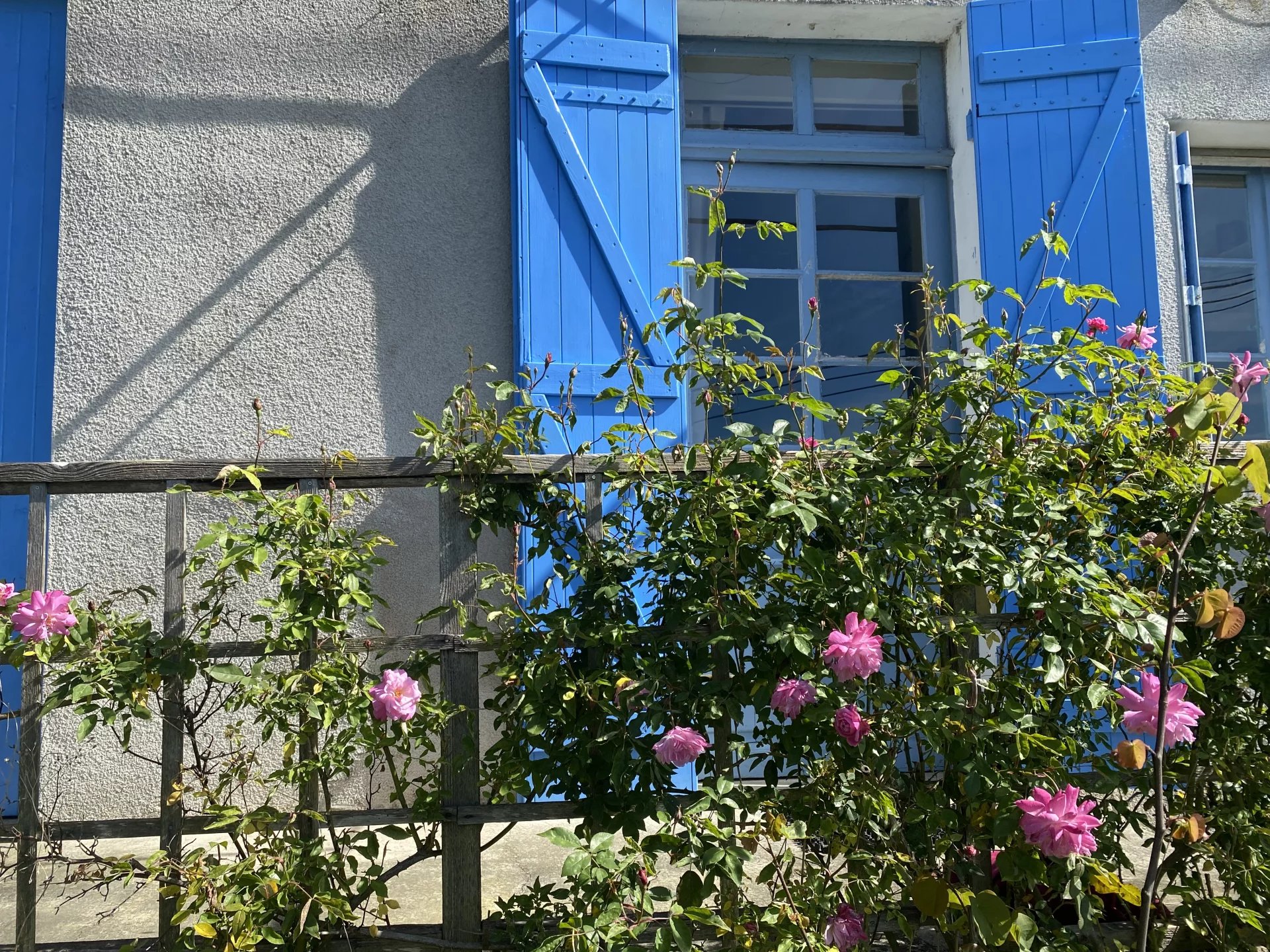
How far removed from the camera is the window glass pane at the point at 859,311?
171 inches

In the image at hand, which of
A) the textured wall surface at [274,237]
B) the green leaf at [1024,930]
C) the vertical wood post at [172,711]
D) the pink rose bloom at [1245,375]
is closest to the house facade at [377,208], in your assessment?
the textured wall surface at [274,237]

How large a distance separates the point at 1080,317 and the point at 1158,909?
2329 mm

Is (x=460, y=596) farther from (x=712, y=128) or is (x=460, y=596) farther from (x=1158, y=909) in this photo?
(x=712, y=128)

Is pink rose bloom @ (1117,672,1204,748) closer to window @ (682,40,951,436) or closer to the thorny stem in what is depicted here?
the thorny stem

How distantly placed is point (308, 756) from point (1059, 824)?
1423mm

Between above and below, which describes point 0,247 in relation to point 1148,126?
below

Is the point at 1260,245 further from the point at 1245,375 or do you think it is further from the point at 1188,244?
the point at 1245,375

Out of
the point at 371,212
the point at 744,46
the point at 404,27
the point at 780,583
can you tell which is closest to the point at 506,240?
the point at 371,212

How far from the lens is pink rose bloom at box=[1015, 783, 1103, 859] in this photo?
5.96ft

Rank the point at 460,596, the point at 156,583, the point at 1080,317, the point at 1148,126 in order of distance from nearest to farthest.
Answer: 1. the point at 460,596
2. the point at 156,583
3. the point at 1080,317
4. the point at 1148,126

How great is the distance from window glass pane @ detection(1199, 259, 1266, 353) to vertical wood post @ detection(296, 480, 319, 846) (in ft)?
13.0

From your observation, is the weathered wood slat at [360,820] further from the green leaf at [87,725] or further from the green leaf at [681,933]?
the green leaf at [681,933]

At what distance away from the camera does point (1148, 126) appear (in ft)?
13.9

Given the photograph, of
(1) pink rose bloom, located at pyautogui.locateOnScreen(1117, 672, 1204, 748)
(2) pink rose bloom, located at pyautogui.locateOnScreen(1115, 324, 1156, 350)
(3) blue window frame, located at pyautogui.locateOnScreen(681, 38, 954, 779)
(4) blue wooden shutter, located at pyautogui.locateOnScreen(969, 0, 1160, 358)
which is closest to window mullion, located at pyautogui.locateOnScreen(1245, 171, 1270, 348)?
(4) blue wooden shutter, located at pyautogui.locateOnScreen(969, 0, 1160, 358)
